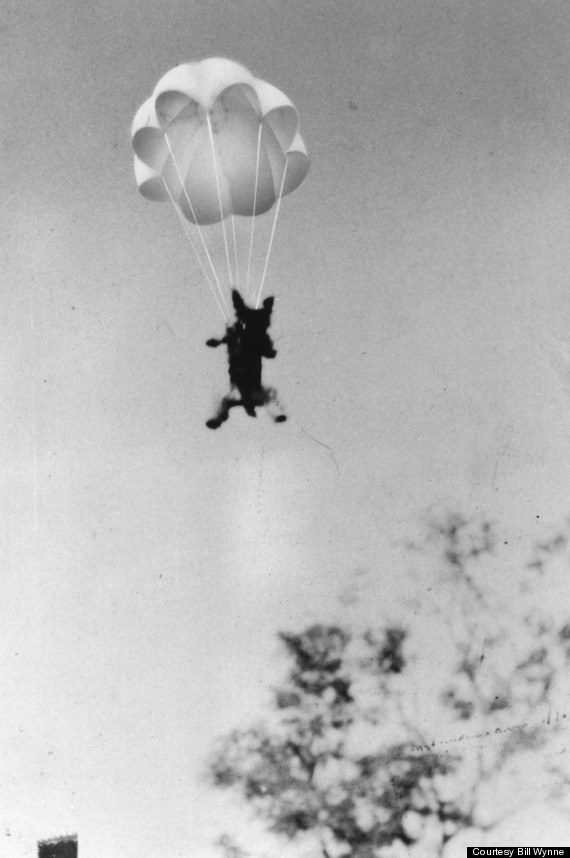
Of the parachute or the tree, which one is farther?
the tree

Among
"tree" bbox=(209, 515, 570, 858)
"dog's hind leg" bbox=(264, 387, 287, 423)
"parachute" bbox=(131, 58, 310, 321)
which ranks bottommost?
"tree" bbox=(209, 515, 570, 858)

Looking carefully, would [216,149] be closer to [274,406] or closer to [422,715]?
[274,406]

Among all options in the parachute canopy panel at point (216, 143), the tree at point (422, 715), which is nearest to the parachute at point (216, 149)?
the parachute canopy panel at point (216, 143)

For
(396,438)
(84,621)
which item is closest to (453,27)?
(396,438)

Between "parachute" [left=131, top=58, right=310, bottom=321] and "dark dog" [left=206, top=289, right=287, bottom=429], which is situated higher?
"parachute" [left=131, top=58, right=310, bottom=321]

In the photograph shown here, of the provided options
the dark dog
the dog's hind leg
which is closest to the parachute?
the dark dog

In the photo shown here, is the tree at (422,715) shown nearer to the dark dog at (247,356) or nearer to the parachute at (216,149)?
the dark dog at (247,356)

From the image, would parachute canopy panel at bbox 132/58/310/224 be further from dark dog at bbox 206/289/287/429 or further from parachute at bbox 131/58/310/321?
dark dog at bbox 206/289/287/429
